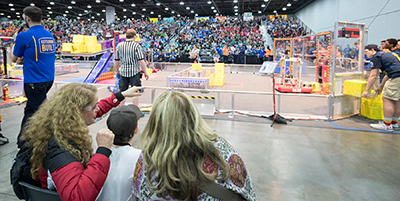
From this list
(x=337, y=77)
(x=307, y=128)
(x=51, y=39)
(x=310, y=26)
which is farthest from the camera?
(x=310, y=26)

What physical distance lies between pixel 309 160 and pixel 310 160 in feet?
0.04

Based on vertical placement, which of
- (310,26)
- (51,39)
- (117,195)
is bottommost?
(117,195)

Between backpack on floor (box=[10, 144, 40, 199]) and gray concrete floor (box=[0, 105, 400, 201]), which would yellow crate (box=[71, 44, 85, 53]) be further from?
backpack on floor (box=[10, 144, 40, 199])

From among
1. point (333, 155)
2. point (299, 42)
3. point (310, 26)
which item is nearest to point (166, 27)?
point (310, 26)

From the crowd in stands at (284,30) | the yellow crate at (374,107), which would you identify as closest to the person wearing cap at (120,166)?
the yellow crate at (374,107)

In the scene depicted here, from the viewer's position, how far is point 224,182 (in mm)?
1058

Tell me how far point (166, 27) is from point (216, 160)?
2701cm

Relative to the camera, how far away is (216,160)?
1084 millimetres

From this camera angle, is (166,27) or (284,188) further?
(166,27)

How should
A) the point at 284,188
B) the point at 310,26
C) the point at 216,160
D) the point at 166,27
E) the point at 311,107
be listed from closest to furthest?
the point at 216,160 < the point at 284,188 < the point at 311,107 < the point at 310,26 < the point at 166,27

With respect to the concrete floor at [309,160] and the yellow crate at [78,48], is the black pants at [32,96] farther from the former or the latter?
the yellow crate at [78,48]

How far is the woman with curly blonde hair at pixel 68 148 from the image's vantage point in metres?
1.22

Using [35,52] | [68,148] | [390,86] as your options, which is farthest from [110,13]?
[68,148]

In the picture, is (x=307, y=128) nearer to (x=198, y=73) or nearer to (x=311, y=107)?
(x=311, y=107)
